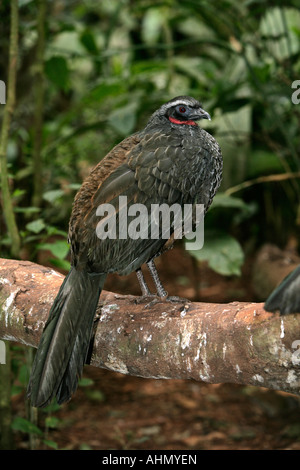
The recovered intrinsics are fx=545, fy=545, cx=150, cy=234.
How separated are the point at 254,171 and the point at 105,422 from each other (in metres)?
2.89

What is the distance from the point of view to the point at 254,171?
5.56 meters

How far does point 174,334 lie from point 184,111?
121 centimetres

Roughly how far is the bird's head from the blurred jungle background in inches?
32.0

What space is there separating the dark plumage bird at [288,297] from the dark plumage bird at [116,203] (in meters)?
0.87

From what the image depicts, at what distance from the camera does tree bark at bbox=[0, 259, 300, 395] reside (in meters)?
1.92

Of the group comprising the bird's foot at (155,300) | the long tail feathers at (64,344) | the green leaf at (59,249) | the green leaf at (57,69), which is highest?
the green leaf at (57,69)

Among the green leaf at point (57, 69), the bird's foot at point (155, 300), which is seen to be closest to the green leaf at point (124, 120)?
the green leaf at point (57, 69)

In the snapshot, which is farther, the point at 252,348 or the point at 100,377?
the point at 100,377

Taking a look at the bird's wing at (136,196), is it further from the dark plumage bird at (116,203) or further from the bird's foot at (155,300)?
the bird's foot at (155,300)

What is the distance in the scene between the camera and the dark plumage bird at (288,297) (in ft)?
5.65

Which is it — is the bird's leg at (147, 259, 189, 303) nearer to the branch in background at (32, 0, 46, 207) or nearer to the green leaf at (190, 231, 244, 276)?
the green leaf at (190, 231, 244, 276)

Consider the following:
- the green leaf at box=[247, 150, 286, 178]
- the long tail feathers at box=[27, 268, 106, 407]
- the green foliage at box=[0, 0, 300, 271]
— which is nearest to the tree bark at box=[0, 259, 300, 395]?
the long tail feathers at box=[27, 268, 106, 407]
